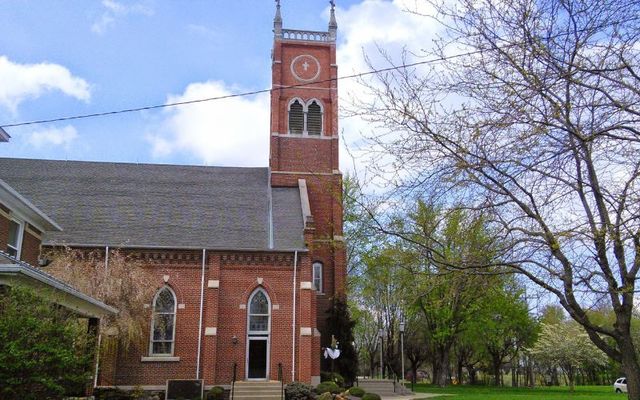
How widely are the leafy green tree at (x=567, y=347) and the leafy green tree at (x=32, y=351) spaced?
43.9 meters

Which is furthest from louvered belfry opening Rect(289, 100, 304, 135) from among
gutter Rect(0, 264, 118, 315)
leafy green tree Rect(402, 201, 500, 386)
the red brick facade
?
leafy green tree Rect(402, 201, 500, 386)

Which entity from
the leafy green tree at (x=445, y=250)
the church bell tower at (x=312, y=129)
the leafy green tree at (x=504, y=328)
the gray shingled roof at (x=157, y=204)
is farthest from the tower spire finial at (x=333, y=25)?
the leafy green tree at (x=445, y=250)

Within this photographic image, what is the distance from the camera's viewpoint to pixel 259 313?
28.0 m

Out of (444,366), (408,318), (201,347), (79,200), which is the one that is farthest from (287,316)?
(408,318)

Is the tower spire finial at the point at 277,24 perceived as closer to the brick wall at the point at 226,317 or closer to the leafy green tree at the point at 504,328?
the brick wall at the point at 226,317

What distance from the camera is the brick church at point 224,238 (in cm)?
2709

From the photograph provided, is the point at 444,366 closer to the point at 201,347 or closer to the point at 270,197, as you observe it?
the point at 270,197

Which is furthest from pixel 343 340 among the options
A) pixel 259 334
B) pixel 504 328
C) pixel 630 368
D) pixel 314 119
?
pixel 630 368

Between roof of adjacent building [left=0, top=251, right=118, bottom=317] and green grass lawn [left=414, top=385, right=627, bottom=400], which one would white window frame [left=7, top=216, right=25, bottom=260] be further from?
green grass lawn [left=414, top=385, right=627, bottom=400]

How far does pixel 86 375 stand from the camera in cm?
1273

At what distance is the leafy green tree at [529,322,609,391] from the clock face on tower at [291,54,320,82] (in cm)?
2886

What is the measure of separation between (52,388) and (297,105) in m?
26.7

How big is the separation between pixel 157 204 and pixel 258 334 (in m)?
9.15

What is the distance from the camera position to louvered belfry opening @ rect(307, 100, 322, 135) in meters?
35.8
